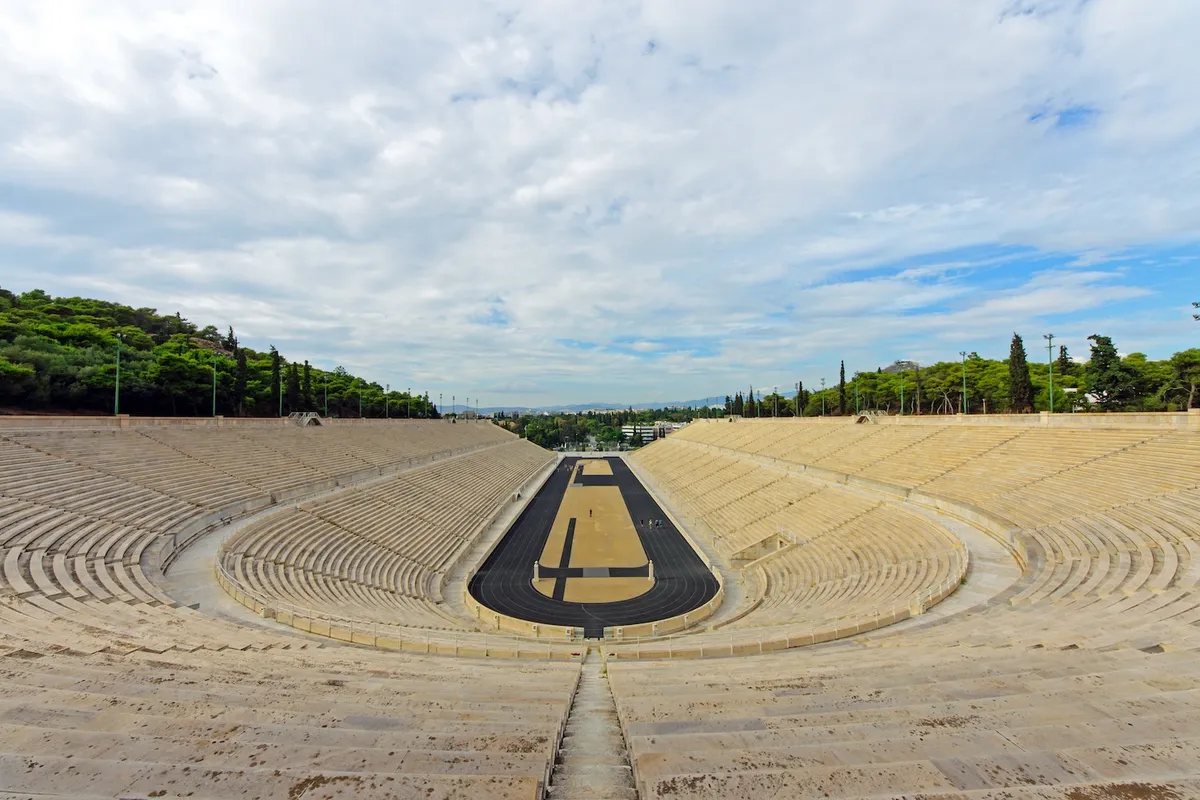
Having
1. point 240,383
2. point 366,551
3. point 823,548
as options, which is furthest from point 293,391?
point 823,548

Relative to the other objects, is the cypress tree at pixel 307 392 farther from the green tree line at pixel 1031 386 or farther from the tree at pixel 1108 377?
the tree at pixel 1108 377

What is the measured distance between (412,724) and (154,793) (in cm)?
206

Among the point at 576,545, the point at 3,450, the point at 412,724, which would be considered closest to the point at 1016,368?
the point at 576,545

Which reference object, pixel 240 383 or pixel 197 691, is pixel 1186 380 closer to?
pixel 197 691

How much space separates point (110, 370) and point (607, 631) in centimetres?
4474

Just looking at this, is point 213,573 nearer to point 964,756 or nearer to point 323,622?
point 323,622

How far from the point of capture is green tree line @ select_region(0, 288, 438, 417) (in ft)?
120

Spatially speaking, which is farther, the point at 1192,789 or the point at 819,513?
the point at 819,513

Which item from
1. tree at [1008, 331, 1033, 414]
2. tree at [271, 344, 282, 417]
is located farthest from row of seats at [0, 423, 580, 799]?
tree at [1008, 331, 1033, 414]

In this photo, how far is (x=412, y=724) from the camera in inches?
203

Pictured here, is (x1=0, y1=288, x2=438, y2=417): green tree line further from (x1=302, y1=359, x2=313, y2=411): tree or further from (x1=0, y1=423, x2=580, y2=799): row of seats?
(x1=0, y1=423, x2=580, y2=799): row of seats

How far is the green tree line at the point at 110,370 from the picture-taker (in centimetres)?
3666

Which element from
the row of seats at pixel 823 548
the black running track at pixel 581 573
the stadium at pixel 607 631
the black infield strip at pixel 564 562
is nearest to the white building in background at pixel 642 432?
the black infield strip at pixel 564 562

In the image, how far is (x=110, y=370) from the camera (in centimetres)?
3900
